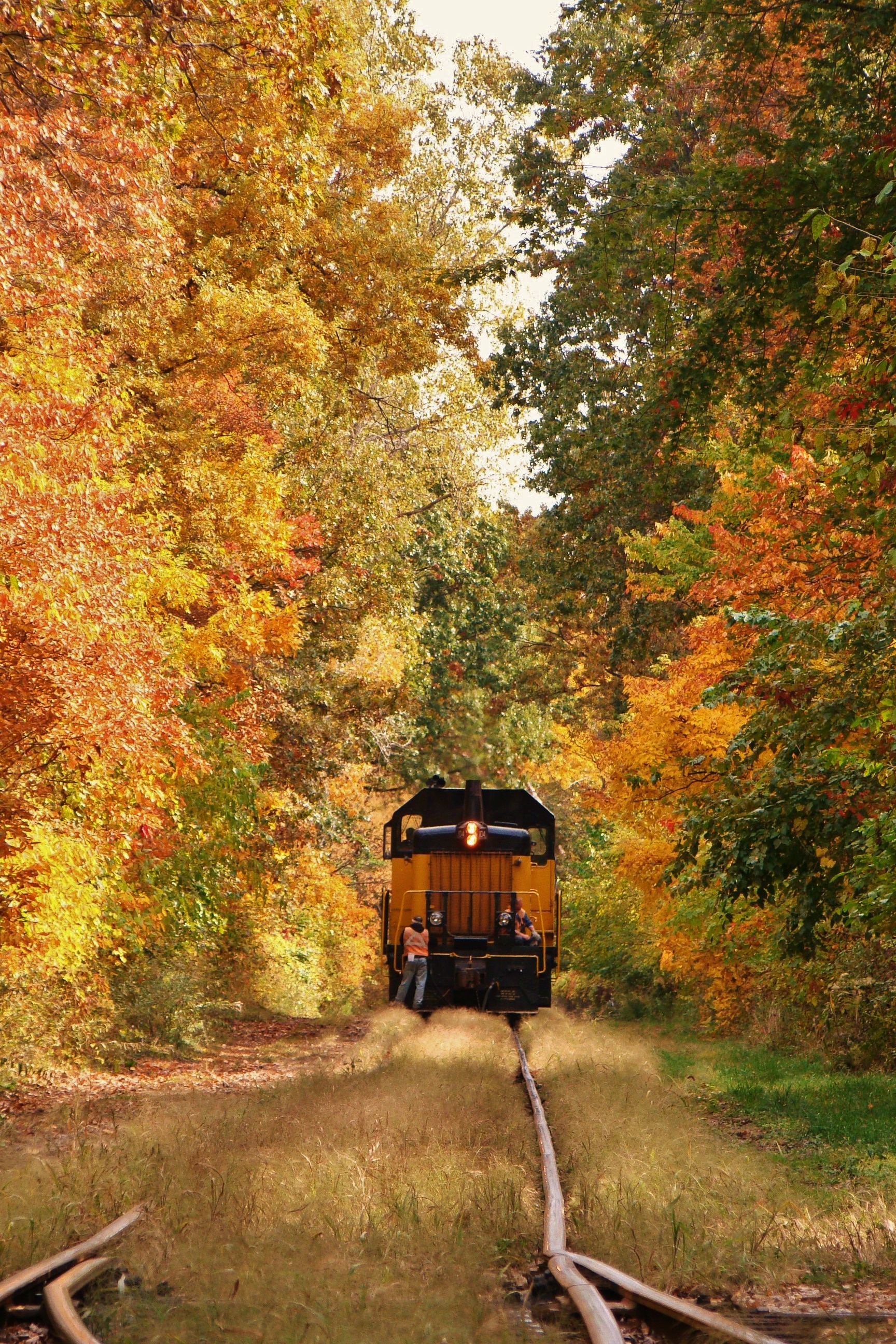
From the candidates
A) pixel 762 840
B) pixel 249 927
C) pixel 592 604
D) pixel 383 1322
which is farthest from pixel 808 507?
pixel 249 927

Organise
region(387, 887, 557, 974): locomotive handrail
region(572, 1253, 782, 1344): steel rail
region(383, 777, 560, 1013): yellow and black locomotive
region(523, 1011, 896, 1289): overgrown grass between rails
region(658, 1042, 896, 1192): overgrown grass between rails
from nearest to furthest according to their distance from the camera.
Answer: region(572, 1253, 782, 1344): steel rail < region(523, 1011, 896, 1289): overgrown grass between rails < region(658, 1042, 896, 1192): overgrown grass between rails < region(383, 777, 560, 1013): yellow and black locomotive < region(387, 887, 557, 974): locomotive handrail

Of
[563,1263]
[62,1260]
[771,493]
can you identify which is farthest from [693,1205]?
[771,493]

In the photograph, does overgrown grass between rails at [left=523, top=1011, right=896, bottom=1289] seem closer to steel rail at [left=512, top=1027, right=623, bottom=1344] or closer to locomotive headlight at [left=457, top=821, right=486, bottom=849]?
steel rail at [left=512, top=1027, right=623, bottom=1344]

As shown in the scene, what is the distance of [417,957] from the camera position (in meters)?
18.9

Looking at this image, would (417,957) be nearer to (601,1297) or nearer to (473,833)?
(473,833)

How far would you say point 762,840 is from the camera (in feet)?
36.5

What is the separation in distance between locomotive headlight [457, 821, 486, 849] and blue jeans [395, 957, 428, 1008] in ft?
6.63

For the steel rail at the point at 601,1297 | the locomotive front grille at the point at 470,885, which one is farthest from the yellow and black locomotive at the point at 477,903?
the steel rail at the point at 601,1297

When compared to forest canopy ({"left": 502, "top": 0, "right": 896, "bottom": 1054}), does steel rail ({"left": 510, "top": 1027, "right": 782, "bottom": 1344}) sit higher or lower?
lower

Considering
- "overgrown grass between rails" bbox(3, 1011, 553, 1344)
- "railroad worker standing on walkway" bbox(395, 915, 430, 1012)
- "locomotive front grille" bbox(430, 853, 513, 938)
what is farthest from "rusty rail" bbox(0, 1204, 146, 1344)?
"locomotive front grille" bbox(430, 853, 513, 938)

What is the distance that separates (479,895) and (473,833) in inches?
41.1

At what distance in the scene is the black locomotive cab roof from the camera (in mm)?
20391

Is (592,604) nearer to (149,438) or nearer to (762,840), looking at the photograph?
(149,438)

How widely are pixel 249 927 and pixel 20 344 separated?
17.7 m
